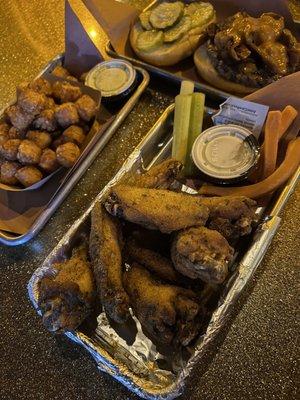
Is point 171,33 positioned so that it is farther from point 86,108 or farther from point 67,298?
point 67,298

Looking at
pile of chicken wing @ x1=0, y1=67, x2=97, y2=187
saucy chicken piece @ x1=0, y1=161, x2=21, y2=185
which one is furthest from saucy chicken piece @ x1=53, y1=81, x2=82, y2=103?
saucy chicken piece @ x1=0, y1=161, x2=21, y2=185

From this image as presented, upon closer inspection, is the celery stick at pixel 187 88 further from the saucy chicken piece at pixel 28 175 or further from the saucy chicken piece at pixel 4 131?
the saucy chicken piece at pixel 4 131

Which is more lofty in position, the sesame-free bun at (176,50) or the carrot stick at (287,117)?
the sesame-free bun at (176,50)

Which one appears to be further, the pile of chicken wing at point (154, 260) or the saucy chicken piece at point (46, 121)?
the saucy chicken piece at point (46, 121)

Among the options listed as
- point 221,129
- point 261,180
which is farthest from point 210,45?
point 261,180

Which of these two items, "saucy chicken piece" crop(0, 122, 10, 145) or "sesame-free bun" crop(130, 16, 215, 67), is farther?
"sesame-free bun" crop(130, 16, 215, 67)

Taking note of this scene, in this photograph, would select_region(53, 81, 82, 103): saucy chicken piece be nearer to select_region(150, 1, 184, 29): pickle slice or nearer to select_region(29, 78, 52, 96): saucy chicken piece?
select_region(29, 78, 52, 96): saucy chicken piece

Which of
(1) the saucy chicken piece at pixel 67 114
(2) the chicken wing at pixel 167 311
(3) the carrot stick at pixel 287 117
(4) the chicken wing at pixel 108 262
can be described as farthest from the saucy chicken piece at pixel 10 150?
(3) the carrot stick at pixel 287 117
